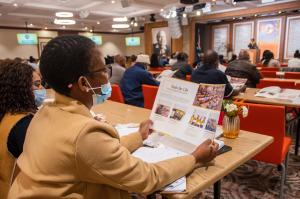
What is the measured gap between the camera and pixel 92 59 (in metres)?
0.86

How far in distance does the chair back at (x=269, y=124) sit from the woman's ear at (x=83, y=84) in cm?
120

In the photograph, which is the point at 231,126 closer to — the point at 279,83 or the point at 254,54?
the point at 279,83

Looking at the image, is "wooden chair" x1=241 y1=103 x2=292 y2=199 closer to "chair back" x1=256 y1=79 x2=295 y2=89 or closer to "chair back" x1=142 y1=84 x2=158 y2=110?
"chair back" x1=142 y1=84 x2=158 y2=110

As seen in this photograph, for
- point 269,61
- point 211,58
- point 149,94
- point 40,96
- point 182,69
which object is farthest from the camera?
point 269,61

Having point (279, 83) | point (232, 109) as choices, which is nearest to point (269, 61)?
point (279, 83)

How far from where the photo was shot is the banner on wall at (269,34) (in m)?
9.52

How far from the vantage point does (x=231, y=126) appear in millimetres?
1385

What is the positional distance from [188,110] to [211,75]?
1.76 metres

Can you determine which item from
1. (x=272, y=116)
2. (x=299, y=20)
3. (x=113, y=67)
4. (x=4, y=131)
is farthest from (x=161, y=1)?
(x=4, y=131)

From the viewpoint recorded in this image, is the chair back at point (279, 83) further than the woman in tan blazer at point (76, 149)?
Yes

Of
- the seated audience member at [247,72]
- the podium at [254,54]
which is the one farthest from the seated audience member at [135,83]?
the podium at [254,54]

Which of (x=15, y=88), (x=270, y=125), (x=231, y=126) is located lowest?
(x=270, y=125)

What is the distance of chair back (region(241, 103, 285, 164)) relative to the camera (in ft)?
5.62

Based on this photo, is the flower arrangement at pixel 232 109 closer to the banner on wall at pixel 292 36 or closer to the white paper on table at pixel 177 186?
the white paper on table at pixel 177 186
